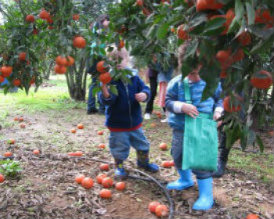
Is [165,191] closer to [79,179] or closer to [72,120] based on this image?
[79,179]

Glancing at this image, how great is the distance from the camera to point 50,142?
4391mm

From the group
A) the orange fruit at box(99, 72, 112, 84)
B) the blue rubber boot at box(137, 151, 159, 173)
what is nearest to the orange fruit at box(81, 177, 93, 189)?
the blue rubber boot at box(137, 151, 159, 173)

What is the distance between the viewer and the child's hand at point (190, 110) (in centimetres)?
240

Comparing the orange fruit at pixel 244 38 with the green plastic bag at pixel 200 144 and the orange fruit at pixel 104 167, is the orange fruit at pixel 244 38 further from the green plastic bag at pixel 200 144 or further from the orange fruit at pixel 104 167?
the orange fruit at pixel 104 167

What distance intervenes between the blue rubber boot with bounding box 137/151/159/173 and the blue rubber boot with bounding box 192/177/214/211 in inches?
32.3

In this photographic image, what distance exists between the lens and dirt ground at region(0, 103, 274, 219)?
2.43 m

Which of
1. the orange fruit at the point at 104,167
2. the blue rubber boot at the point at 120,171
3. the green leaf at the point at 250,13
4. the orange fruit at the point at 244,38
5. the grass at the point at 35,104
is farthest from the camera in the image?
the grass at the point at 35,104

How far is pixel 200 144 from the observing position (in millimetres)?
2408

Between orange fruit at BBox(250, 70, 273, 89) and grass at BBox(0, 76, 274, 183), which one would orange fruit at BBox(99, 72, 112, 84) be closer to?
orange fruit at BBox(250, 70, 273, 89)

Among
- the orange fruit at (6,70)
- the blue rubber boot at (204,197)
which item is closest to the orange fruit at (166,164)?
the blue rubber boot at (204,197)

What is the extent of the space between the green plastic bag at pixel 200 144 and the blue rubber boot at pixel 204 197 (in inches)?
7.0

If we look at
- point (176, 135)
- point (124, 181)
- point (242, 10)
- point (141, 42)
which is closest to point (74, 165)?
point (124, 181)

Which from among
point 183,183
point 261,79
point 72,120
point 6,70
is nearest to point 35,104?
point 72,120

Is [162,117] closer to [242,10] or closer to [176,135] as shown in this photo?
[176,135]
